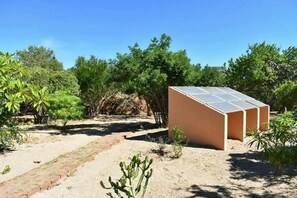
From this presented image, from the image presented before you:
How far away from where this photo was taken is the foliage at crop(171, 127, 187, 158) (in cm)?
991

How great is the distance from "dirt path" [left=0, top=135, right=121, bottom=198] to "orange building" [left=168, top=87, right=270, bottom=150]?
370cm

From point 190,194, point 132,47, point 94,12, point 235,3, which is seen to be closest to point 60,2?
point 94,12

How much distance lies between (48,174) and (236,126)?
8.84 meters

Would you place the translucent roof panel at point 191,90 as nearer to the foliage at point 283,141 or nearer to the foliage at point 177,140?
the foliage at point 177,140

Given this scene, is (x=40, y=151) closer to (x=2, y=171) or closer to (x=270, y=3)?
(x=2, y=171)

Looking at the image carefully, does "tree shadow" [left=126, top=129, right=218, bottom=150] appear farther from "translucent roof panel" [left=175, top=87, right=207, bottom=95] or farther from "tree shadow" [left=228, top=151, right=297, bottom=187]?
"translucent roof panel" [left=175, top=87, right=207, bottom=95]

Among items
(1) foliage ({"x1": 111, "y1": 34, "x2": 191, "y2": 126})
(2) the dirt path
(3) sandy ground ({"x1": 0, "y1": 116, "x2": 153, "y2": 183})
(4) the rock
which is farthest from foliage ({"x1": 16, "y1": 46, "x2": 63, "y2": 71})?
(2) the dirt path

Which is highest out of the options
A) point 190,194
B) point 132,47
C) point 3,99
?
point 132,47

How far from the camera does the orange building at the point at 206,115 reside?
1122 centimetres

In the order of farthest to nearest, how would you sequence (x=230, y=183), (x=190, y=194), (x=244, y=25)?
1. (x=244, y=25)
2. (x=230, y=183)
3. (x=190, y=194)

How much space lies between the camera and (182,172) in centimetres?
831

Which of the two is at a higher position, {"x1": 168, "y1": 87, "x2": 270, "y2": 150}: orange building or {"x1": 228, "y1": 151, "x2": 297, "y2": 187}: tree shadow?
{"x1": 168, "y1": 87, "x2": 270, "y2": 150}: orange building

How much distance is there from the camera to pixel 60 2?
13.2 meters

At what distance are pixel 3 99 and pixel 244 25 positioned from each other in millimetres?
13399
